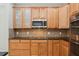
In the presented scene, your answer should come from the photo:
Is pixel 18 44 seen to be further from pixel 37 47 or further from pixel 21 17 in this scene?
pixel 21 17

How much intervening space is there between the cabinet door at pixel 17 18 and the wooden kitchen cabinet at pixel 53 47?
113 cm

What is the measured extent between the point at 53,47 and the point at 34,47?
57 centimetres

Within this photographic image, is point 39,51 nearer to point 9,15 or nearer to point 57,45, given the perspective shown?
point 57,45

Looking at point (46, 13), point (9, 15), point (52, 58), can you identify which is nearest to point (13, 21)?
point (9, 15)

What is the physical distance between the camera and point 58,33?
5.35m

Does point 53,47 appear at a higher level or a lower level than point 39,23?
lower

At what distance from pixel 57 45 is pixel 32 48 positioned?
761 mm

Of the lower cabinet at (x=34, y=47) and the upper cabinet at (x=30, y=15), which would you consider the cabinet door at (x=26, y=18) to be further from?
the lower cabinet at (x=34, y=47)

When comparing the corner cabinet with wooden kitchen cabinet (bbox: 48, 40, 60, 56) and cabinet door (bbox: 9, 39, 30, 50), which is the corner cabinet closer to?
cabinet door (bbox: 9, 39, 30, 50)

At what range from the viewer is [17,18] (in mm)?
5195

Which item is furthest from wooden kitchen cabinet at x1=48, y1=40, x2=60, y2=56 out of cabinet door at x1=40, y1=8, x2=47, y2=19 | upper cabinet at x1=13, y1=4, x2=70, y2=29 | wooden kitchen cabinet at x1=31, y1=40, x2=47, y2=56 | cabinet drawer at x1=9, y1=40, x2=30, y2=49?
cabinet door at x1=40, y1=8, x2=47, y2=19

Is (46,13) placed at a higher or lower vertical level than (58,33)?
higher

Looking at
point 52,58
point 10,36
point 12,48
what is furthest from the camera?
point 10,36

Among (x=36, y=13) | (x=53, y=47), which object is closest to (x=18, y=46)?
(x=53, y=47)
